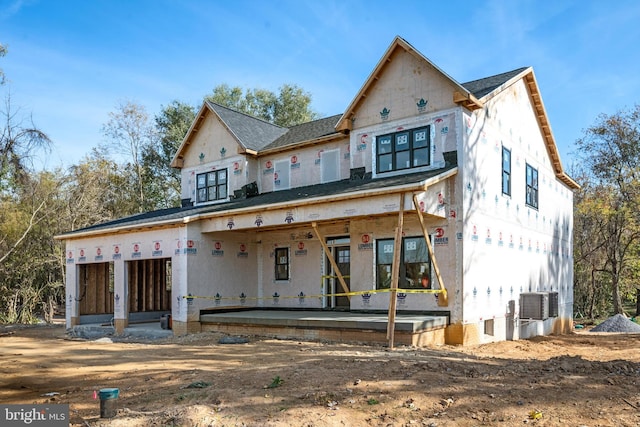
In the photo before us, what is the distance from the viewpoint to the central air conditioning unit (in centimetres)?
1730

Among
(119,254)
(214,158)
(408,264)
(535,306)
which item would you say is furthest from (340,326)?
(214,158)

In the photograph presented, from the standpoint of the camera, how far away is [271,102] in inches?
1678

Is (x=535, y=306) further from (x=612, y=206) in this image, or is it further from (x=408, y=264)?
(x=612, y=206)

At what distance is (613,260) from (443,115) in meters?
18.6

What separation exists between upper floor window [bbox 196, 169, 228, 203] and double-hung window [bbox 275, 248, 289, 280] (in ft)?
11.3

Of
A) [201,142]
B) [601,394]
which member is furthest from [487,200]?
[201,142]

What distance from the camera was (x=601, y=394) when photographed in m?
7.31

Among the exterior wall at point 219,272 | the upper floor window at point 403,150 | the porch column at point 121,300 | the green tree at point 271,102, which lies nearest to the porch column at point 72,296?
the porch column at point 121,300

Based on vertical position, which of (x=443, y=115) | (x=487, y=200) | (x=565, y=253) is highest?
(x=443, y=115)

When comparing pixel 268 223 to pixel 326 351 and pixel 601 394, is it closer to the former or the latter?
pixel 326 351

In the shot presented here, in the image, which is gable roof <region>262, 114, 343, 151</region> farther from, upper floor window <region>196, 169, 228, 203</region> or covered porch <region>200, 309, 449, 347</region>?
covered porch <region>200, 309, 449, 347</region>

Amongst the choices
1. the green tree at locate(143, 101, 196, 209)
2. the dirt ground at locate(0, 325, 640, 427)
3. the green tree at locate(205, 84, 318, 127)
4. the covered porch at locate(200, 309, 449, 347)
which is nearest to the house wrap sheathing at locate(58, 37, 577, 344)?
the covered porch at locate(200, 309, 449, 347)

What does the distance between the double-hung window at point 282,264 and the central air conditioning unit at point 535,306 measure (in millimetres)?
8230

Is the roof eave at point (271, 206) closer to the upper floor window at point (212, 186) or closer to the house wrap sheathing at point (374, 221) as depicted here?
the house wrap sheathing at point (374, 221)
